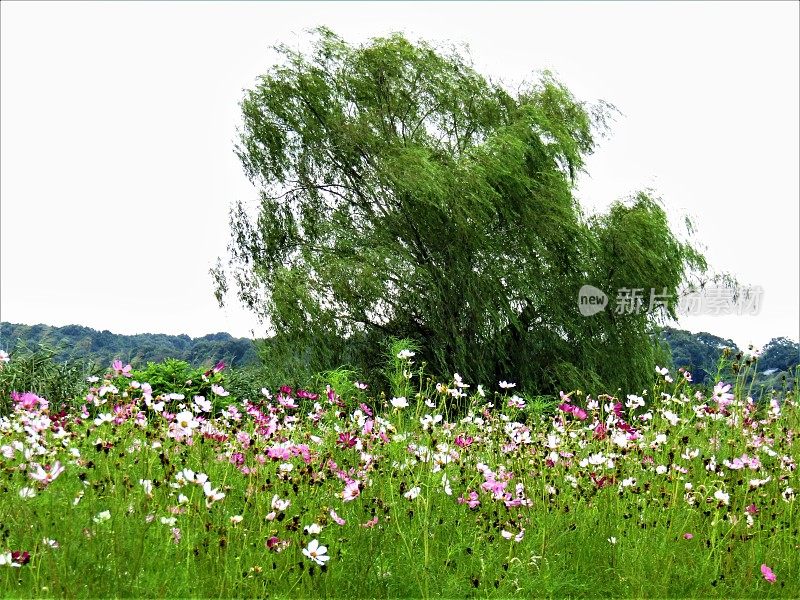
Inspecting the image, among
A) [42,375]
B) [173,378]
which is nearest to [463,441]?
[173,378]

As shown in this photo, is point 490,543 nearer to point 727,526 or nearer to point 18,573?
point 727,526

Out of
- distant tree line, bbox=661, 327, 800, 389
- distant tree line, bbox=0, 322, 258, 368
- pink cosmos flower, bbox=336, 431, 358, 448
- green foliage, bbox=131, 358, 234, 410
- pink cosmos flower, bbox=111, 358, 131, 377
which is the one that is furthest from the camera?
distant tree line, bbox=0, 322, 258, 368

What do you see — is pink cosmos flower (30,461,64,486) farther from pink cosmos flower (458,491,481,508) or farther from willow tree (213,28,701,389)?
willow tree (213,28,701,389)

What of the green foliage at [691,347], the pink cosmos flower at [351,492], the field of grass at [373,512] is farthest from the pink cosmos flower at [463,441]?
the green foliage at [691,347]

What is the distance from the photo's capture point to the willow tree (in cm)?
1144

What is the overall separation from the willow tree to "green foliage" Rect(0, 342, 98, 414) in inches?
121

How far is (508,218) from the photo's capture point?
12055mm

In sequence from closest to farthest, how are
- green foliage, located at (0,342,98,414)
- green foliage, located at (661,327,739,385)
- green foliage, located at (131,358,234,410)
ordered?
green foliage, located at (0,342,98,414), green foliage, located at (131,358,234,410), green foliage, located at (661,327,739,385)

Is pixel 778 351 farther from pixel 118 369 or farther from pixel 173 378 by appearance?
pixel 118 369

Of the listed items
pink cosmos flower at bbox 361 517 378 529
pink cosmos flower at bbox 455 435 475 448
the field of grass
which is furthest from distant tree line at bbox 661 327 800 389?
pink cosmos flower at bbox 361 517 378 529

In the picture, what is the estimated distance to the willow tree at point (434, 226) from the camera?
11438 millimetres

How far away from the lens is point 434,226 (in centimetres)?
1193

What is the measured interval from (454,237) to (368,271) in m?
1.68

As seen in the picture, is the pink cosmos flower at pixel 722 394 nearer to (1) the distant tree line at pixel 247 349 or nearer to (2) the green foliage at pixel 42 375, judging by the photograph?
(1) the distant tree line at pixel 247 349
